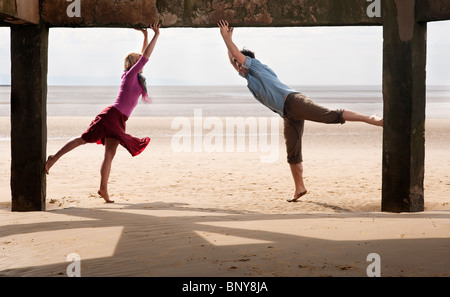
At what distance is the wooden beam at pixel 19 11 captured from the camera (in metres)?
5.82

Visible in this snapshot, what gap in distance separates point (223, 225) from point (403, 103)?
2240 mm

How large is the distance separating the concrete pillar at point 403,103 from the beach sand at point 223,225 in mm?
333

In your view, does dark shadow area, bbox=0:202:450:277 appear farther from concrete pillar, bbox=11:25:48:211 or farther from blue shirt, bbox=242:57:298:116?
blue shirt, bbox=242:57:298:116

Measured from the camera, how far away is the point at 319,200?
791 cm

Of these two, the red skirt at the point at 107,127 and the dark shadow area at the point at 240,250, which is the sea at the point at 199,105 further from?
the dark shadow area at the point at 240,250

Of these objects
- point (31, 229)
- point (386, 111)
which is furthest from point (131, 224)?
point (386, 111)

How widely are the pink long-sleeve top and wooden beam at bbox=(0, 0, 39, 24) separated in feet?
3.80

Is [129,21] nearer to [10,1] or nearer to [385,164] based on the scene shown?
[10,1]

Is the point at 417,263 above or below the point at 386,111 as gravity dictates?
below

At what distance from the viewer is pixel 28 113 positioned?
680 centimetres

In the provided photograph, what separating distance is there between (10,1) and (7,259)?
2.53 m

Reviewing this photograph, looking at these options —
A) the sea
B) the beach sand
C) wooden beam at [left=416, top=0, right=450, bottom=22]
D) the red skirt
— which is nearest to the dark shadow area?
the beach sand

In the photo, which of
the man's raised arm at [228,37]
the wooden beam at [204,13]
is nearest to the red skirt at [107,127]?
the wooden beam at [204,13]

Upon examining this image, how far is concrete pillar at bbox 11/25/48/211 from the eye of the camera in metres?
6.71
